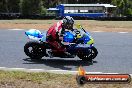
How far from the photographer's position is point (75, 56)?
37.0 ft

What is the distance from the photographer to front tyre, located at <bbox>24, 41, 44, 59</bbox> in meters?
11.2

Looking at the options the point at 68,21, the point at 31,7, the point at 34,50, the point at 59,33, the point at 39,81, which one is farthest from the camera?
the point at 31,7

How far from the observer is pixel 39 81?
7699 millimetres

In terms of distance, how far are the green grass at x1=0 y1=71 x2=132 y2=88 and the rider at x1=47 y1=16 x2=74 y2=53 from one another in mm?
2374

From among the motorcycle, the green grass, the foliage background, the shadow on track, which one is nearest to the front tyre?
the motorcycle

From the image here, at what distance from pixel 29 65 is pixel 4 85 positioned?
3303 millimetres

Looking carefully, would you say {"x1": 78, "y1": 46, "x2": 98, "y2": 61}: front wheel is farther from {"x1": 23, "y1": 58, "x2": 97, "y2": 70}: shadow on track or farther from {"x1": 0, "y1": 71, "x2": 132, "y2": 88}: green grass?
{"x1": 0, "y1": 71, "x2": 132, "y2": 88}: green grass

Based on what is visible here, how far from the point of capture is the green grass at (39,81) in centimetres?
727

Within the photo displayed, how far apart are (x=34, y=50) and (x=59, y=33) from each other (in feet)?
3.29

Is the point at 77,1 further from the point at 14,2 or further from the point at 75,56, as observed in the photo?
the point at 75,56

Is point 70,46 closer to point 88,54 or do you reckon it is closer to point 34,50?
point 88,54

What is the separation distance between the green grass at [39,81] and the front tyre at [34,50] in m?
2.50

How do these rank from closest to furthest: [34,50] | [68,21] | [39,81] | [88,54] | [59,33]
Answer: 1. [39,81]
2. [68,21]
3. [59,33]
4. [88,54]
5. [34,50]

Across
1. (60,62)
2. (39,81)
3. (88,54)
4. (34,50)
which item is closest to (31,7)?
(34,50)
